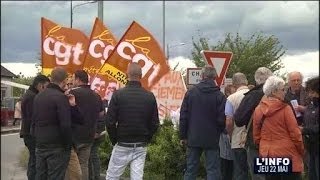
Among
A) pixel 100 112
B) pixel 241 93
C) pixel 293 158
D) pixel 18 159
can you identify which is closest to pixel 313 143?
pixel 293 158

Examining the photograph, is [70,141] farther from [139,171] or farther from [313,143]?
[313,143]

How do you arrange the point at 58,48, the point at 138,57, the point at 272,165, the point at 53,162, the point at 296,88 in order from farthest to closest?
the point at 58,48 → the point at 138,57 → the point at 296,88 → the point at 53,162 → the point at 272,165

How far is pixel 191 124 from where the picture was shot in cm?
822

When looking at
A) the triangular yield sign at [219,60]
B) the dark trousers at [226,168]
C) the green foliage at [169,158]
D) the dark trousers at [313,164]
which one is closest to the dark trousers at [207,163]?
the dark trousers at [226,168]

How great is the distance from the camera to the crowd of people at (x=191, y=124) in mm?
6812

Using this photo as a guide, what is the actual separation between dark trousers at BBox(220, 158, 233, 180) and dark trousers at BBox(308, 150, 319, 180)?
1.60 metres

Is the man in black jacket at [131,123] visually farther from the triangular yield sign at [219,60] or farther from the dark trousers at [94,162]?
the triangular yield sign at [219,60]

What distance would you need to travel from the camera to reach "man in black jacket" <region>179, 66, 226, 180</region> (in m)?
8.14

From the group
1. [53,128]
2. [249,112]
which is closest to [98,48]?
[53,128]

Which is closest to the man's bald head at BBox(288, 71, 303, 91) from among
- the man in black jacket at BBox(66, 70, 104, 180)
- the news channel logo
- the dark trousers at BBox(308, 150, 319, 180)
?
the dark trousers at BBox(308, 150, 319, 180)

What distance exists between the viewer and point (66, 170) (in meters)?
8.03

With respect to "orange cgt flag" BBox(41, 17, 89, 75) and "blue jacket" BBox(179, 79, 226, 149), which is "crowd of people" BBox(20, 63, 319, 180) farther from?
"orange cgt flag" BBox(41, 17, 89, 75)

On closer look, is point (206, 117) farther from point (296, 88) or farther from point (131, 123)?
point (296, 88)

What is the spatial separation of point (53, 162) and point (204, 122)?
2063 mm
